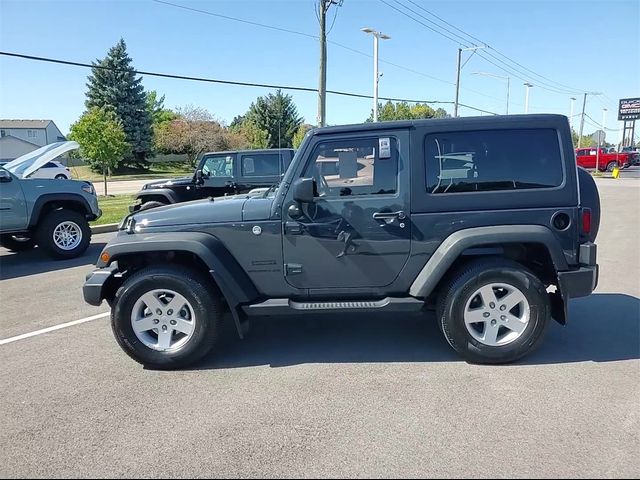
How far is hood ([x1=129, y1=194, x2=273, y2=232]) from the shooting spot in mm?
3894

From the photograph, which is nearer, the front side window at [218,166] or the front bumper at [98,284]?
the front bumper at [98,284]

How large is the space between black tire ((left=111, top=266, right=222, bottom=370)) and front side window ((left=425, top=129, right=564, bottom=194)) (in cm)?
205

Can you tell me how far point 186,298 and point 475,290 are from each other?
234 centimetres

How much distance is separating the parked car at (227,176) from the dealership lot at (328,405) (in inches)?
257

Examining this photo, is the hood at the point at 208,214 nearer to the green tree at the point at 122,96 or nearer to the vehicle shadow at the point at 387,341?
the vehicle shadow at the point at 387,341

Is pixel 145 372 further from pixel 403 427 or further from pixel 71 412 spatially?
pixel 403 427

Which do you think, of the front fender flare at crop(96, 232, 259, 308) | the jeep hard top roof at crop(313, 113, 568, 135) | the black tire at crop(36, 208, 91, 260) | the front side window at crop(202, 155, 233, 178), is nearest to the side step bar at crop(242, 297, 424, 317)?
the front fender flare at crop(96, 232, 259, 308)

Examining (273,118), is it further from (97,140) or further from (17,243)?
(17,243)

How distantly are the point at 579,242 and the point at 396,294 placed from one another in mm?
1543

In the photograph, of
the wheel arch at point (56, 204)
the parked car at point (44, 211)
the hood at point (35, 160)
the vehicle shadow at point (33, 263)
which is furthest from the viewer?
the hood at point (35, 160)

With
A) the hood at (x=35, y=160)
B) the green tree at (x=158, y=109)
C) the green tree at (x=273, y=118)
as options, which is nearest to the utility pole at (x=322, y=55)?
the hood at (x=35, y=160)

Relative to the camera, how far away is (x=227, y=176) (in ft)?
36.8

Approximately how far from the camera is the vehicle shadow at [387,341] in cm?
398

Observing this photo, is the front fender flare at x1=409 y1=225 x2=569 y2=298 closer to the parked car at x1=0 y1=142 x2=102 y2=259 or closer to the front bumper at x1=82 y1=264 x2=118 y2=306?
the front bumper at x1=82 y1=264 x2=118 y2=306
